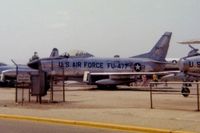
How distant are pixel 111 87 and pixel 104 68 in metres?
2.66

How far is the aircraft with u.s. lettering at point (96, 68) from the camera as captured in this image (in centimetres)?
3959

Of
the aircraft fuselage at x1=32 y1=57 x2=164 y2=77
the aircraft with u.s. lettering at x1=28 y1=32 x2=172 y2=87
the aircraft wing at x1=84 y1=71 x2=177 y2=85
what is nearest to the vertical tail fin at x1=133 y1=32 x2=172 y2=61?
the aircraft with u.s. lettering at x1=28 y1=32 x2=172 y2=87

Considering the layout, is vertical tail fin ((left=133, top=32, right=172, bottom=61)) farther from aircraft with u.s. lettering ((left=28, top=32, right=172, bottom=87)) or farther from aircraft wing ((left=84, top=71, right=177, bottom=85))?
aircraft wing ((left=84, top=71, right=177, bottom=85))

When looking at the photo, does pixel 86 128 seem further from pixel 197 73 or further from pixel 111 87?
pixel 111 87

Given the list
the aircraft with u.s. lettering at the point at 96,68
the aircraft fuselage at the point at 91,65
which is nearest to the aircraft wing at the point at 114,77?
the aircraft with u.s. lettering at the point at 96,68

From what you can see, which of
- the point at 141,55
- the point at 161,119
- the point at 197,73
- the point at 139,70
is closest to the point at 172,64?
the point at 141,55

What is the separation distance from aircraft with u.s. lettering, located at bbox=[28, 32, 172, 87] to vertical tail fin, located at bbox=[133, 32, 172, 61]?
2451 mm

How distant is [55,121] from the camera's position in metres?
14.6

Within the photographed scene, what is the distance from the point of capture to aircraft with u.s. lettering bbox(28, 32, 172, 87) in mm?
39594

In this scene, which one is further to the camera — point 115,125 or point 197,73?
point 197,73

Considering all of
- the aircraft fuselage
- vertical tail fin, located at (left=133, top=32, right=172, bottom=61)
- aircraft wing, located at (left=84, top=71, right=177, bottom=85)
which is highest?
vertical tail fin, located at (left=133, top=32, right=172, bottom=61)

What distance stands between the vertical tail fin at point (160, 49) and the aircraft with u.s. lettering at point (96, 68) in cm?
245

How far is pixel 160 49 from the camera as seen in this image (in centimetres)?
4547

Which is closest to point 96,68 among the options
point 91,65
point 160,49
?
point 91,65
